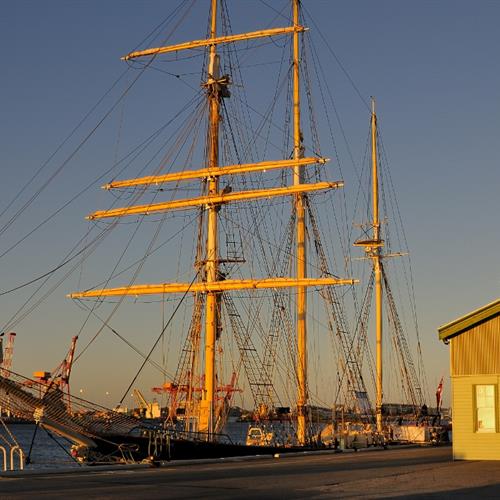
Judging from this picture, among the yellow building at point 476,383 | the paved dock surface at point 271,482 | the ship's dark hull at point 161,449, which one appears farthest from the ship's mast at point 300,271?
the paved dock surface at point 271,482

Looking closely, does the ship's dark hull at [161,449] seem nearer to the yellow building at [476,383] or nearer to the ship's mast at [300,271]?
the ship's mast at [300,271]

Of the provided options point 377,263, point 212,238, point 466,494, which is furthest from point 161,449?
point 377,263

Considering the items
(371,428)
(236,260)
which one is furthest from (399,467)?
(371,428)

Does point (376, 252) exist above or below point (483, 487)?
above

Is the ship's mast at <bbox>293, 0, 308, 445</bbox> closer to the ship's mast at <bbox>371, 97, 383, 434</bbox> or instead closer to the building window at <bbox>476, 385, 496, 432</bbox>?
the ship's mast at <bbox>371, 97, 383, 434</bbox>

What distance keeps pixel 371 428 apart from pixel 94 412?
27.5 metres

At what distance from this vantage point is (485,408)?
1252 inches

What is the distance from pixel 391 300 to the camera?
65688 millimetres

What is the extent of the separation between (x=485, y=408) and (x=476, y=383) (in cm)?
88

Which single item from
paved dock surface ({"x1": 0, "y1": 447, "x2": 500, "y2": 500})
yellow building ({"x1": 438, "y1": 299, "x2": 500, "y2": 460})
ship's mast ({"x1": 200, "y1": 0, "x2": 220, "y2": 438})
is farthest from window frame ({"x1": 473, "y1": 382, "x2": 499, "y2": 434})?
ship's mast ({"x1": 200, "y1": 0, "x2": 220, "y2": 438})

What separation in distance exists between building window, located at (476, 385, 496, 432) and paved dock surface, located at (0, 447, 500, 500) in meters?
1.96

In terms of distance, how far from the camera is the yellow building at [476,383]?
1239 inches

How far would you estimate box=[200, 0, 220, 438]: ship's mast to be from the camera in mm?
44219

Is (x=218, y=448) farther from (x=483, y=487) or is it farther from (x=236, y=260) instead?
(x=483, y=487)
